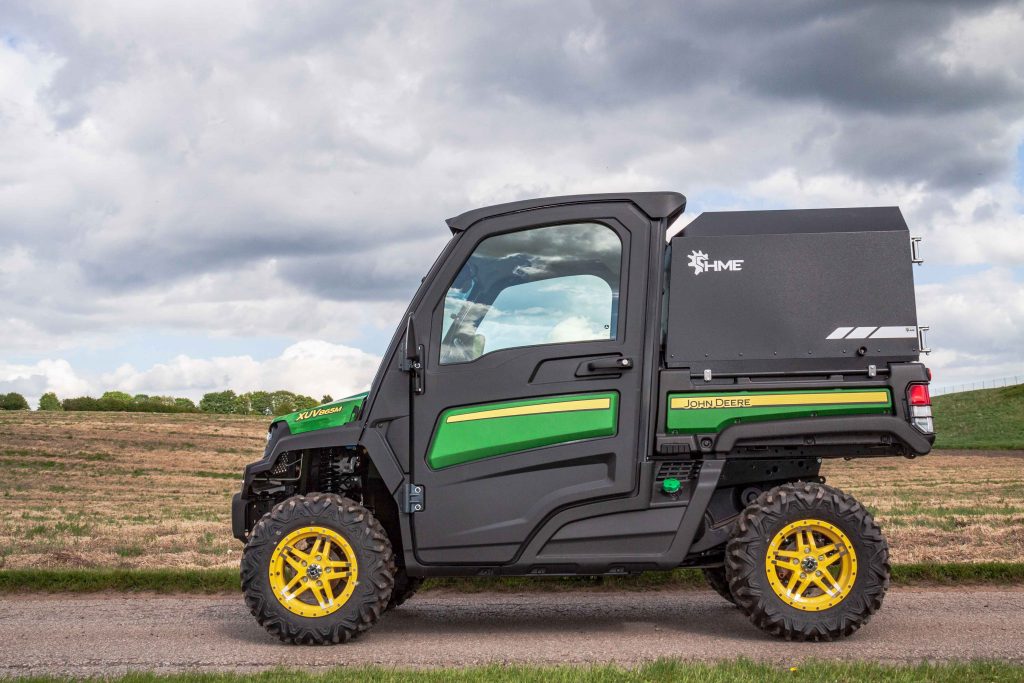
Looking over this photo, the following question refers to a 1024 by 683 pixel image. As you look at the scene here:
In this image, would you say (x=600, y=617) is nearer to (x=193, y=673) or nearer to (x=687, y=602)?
(x=687, y=602)

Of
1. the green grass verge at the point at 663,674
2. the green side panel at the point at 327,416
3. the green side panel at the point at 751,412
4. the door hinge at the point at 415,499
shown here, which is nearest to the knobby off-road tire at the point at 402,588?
the door hinge at the point at 415,499

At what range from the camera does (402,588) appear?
7.81 m

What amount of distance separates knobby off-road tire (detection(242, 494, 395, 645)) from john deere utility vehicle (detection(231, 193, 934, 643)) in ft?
0.04

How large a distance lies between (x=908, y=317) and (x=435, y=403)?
3.17 m

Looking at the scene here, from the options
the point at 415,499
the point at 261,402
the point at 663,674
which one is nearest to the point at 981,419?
the point at 261,402

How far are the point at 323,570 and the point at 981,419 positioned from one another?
2666 inches

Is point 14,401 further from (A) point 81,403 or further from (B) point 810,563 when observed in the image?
(B) point 810,563

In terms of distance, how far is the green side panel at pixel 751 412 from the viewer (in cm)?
662

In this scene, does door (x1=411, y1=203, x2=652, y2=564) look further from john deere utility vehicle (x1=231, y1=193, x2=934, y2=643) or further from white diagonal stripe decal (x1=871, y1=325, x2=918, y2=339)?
white diagonal stripe decal (x1=871, y1=325, x2=918, y2=339)

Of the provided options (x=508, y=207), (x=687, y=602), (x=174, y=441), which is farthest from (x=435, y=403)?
(x=174, y=441)

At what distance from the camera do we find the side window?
6715mm

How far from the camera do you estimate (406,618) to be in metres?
7.62

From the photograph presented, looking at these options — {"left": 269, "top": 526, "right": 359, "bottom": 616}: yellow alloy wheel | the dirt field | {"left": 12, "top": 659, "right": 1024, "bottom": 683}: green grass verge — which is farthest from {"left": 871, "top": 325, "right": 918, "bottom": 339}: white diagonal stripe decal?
the dirt field

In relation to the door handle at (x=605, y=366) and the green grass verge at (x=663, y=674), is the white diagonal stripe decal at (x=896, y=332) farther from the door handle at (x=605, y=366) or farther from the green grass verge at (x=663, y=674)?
the green grass verge at (x=663, y=674)
